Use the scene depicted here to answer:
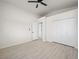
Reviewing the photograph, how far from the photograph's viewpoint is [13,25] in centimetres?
462

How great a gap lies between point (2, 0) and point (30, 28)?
3.06 meters

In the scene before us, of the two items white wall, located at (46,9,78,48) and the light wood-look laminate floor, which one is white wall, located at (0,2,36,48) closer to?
the light wood-look laminate floor

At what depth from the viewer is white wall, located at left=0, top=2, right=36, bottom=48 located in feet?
13.5

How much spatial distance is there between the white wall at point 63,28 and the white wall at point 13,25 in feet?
6.76

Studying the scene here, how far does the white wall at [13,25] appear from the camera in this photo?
4.11 metres

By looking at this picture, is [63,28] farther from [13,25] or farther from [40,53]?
[13,25]

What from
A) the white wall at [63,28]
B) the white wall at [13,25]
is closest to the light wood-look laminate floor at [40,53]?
the white wall at [63,28]

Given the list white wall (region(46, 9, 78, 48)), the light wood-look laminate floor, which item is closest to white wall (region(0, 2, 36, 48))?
the light wood-look laminate floor

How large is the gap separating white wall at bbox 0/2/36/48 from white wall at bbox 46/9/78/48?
2.06m

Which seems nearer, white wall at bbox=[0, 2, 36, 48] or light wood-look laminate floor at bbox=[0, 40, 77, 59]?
light wood-look laminate floor at bbox=[0, 40, 77, 59]

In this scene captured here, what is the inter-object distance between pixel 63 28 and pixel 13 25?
369cm

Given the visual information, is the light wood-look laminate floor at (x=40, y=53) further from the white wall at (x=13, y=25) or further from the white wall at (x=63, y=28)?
the white wall at (x=13, y=25)

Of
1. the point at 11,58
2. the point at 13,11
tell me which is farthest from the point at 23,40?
the point at 11,58

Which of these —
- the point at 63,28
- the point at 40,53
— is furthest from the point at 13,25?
the point at 63,28
